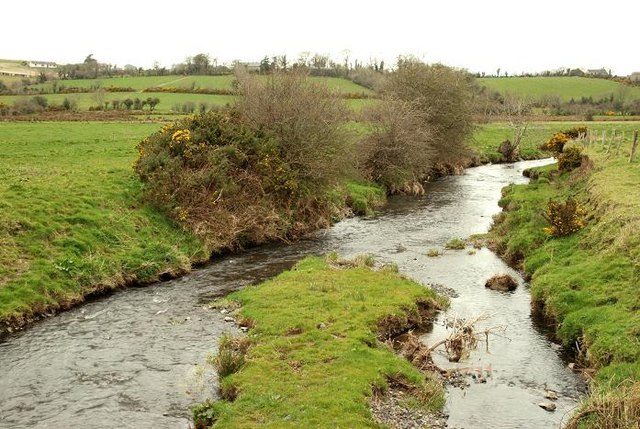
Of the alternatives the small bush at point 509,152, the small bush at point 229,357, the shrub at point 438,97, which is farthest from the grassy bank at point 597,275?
the small bush at point 509,152

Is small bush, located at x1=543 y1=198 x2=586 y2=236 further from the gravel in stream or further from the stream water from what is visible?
the gravel in stream

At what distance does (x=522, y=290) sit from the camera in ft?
81.4

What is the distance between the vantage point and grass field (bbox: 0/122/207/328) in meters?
22.0

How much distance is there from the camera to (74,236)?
25750mm

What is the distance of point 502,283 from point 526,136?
222ft

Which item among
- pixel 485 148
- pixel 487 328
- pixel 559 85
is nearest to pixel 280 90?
pixel 487 328

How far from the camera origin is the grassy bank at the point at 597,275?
14547mm

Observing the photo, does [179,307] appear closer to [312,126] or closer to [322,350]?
[322,350]

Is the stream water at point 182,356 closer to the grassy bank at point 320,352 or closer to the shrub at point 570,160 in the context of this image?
the grassy bank at point 320,352

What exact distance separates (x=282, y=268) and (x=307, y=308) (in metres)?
7.46

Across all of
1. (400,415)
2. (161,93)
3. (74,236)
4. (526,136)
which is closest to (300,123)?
(74,236)

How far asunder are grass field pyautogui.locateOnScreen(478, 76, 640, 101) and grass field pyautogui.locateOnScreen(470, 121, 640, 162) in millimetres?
38475

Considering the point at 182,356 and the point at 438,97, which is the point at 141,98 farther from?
the point at 182,356

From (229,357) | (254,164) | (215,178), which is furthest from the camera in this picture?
(254,164)
